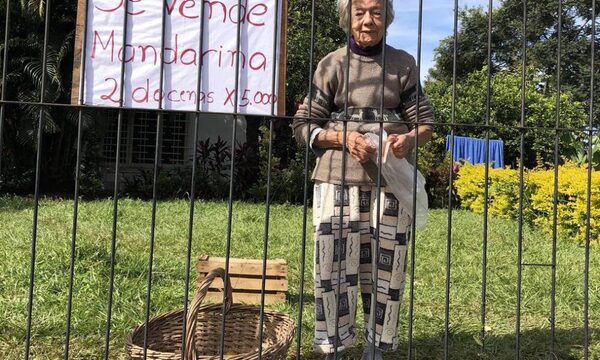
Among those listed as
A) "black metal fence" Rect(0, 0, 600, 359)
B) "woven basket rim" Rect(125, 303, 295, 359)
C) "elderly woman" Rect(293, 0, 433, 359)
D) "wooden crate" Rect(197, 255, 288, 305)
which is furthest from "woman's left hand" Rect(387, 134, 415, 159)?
"wooden crate" Rect(197, 255, 288, 305)

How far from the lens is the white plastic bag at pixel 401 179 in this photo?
2.25 meters

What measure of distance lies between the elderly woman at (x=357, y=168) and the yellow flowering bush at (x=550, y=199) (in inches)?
140

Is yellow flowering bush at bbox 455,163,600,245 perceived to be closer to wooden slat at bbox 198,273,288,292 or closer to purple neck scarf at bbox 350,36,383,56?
wooden slat at bbox 198,273,288,292

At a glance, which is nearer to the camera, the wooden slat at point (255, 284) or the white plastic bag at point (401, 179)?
the white plastic bag at point (401, 179)

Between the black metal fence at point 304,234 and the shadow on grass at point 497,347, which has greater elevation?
the black metal fence at point 304,234

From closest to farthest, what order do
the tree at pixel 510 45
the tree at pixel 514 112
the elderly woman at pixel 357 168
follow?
the elderly woman at pixel 357 168 → the tree at pixel 514 112 → the tree at pixel 510 45

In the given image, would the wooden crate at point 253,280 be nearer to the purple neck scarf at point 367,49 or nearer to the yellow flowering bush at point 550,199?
the purple neck scarf at point 367,49

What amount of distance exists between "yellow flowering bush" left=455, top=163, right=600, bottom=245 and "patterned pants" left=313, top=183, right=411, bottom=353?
11.6ft

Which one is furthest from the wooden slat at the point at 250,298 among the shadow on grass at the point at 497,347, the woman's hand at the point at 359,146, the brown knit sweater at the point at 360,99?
the woman's hand at the point at 359,146

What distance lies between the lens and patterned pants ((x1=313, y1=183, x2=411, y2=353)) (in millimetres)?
2336

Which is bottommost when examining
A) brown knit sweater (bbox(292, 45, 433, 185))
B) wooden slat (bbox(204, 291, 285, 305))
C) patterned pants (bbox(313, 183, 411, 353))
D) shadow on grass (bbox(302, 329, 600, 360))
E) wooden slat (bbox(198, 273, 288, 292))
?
shadow on grass (bbox(302, 329, 600, 360))

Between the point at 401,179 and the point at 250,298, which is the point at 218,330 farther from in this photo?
the point at 401,179

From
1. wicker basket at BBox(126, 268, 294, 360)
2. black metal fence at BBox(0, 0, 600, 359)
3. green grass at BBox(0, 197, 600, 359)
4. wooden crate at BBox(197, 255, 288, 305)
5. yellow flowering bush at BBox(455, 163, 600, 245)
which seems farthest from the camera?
yellow flowering bush at BBox(455, 163, 600, 245)

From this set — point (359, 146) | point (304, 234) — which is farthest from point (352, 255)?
point (359, 146)
